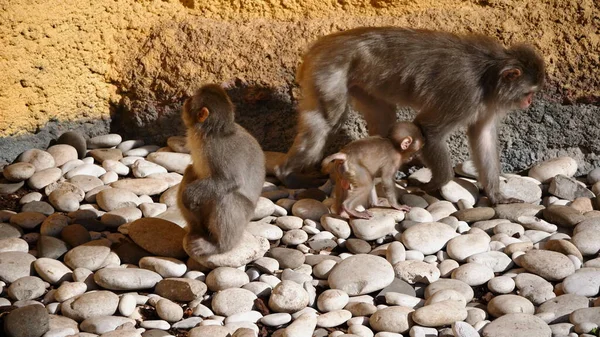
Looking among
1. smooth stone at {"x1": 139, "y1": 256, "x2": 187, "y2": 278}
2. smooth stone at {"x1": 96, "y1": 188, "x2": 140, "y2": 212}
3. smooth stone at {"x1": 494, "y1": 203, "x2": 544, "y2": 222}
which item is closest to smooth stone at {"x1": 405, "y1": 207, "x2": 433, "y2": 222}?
smooth stone at {"x1": 494, "y1": 203, "x2": 544, "y2": 222}

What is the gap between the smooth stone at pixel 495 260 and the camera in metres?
6.05

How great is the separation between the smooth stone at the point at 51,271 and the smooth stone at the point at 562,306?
9.88 feet

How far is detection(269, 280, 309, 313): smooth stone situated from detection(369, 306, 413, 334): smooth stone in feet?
1.45

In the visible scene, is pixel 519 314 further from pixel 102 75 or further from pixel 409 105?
A: pixel 102 75

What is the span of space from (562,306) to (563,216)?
1.36 m

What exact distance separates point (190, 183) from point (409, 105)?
217 cm

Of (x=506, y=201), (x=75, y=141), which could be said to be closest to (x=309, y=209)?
(x=506, y=201)

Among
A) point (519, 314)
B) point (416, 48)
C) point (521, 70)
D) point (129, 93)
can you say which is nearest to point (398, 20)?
point (416, 48)

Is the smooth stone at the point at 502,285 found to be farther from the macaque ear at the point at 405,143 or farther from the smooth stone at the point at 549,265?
the macaque ear at the point at 405,143

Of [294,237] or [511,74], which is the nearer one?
[294,237]

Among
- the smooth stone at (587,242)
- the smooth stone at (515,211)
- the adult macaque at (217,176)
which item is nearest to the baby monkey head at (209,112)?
the adult macaque at (217,176)

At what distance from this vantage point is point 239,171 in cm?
572

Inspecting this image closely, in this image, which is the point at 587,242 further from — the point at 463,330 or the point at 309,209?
the point at 309,209

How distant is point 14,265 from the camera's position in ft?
19.0
